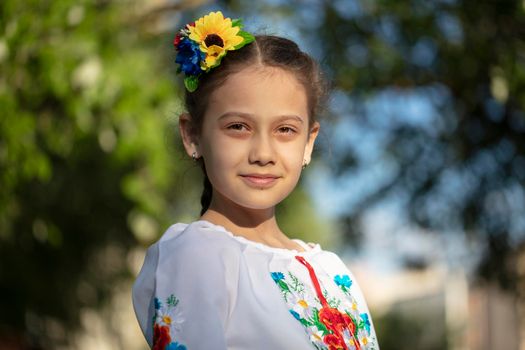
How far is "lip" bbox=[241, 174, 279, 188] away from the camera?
Answer: 9.04 ft

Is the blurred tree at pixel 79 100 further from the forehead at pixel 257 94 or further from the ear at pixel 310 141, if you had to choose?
the forehead at pixel 257 94

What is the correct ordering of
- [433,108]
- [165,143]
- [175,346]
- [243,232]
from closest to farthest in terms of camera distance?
[175,346] < [243,232] < [165,143] < [433,108]

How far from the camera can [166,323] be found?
254 centimetres

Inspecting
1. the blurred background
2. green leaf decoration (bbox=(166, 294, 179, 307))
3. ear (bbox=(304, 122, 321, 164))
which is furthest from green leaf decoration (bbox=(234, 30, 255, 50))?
the blurred background

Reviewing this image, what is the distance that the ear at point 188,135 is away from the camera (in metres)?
2.89

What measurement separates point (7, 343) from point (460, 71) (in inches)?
241

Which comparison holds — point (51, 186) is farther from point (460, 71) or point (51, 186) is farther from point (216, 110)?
point (216, 110)

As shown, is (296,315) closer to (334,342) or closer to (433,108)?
(334,342)

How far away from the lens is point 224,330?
251cm

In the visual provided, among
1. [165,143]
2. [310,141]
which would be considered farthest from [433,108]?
[310,141]

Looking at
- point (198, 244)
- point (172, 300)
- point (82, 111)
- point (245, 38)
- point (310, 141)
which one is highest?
point (82, 111)

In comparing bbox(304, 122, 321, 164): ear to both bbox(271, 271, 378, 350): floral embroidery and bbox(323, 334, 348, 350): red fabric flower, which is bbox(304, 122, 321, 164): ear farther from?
bbox(323, 334, 348, 350): red fabric flower

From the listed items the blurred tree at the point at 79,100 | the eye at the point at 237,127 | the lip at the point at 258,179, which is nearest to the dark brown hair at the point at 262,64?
the eye at the point at 237,127

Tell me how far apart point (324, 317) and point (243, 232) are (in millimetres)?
328
